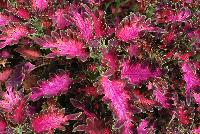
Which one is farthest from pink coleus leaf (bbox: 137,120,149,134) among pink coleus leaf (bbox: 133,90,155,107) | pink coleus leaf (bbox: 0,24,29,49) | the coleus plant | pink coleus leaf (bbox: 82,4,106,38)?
pink coleus leaf (bbox: 0,24,29,49)

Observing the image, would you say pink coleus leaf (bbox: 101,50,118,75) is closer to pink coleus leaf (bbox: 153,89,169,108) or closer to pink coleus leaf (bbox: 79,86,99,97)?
pink coleus leaf (bbox: 79,86,99,97)

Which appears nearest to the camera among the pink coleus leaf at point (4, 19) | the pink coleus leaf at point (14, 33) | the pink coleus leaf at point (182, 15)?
the pink coleus leaf at point (14, 33)

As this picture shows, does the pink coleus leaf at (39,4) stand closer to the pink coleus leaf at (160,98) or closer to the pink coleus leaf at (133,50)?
the pink coleus leaf at (133,50)

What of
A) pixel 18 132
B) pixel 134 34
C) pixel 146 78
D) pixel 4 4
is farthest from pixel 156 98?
pixel 4 4

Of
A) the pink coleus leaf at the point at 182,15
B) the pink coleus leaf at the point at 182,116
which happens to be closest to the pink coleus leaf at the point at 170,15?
the pink coleus leaf at the point at 182,15

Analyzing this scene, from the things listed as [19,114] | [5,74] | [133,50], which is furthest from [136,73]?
[5,74]

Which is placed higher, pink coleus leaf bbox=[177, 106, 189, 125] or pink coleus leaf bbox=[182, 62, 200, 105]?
pink coleus leaf bbox=[182, 62, 200, 105]
